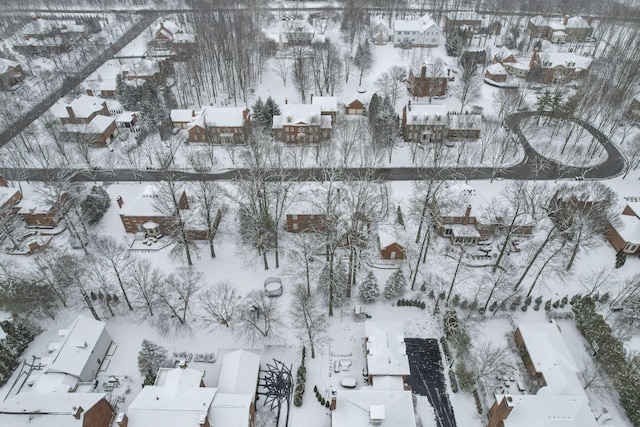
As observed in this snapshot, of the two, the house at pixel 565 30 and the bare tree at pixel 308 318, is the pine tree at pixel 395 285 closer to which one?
the bare tree at pixel 308 318

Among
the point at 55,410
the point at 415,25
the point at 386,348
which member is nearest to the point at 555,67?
the point at 415,25

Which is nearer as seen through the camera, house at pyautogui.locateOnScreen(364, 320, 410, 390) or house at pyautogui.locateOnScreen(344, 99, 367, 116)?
house at pyautogui.locateOnScreen(364, 320, 410, 390)

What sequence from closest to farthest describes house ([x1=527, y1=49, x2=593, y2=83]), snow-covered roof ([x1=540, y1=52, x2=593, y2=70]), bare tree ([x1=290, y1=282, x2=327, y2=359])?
bare tree ([x1=290, y1=282, x2=327, y2=359]) < house ([x1=527, y1=49, x2=593, y2=83]) < snow-covered roof ([x1=540, y1=52, x2=593, y2=70])

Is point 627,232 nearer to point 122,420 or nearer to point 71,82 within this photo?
point 122,420

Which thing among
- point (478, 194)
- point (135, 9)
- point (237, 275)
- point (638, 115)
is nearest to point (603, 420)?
point (478, 194)

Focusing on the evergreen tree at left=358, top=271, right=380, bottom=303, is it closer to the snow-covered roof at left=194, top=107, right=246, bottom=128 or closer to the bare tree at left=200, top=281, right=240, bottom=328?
the bare tree at left=200, top=281, right=240, bottom=328

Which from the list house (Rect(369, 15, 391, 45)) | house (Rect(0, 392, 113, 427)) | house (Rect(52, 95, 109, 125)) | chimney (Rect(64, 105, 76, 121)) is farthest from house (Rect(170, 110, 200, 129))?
house (Rect(369, 15, 391, 45))
